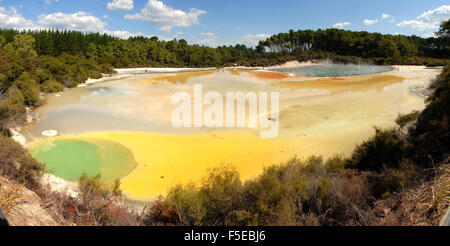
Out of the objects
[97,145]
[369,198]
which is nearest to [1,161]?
[97,145]

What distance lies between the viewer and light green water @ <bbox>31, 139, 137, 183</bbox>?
10.4m

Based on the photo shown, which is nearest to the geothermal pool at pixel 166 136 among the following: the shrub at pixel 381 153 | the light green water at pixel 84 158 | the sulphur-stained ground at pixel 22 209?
the light green water at pixel 84 158

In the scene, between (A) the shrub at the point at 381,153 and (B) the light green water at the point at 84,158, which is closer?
(A) the shrub at the point at 381,153

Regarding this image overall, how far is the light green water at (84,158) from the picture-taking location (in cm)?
1037

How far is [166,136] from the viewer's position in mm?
14820

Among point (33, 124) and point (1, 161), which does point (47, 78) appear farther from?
point (1, 161)

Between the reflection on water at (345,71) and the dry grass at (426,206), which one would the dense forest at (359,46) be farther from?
the dry grass at (426,206)

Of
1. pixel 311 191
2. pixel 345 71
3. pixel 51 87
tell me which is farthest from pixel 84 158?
pixel 345 71

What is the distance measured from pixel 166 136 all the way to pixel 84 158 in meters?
4.48

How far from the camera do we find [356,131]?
49.9ft

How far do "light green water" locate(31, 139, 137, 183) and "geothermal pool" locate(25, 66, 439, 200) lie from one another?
4 centimetres

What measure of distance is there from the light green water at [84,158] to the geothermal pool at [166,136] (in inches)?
1.5

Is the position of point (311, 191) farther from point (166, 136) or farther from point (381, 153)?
point (166, 136)

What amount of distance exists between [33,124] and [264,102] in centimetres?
1788
